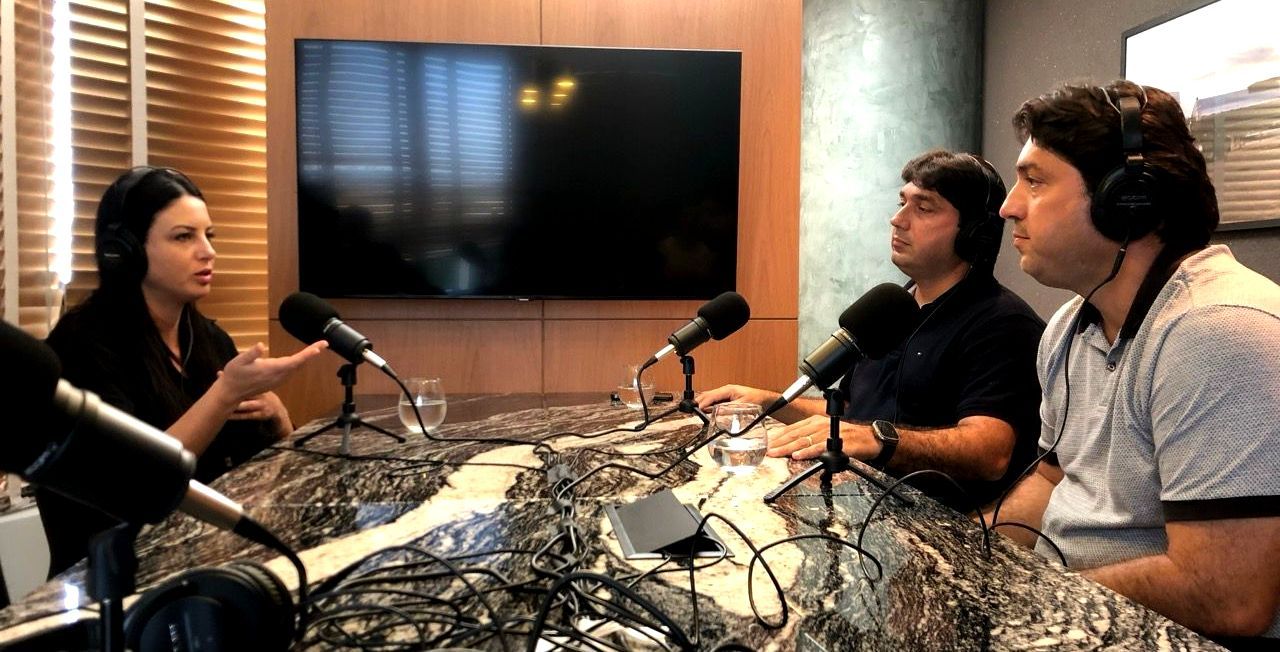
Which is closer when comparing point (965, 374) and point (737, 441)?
point (737, 441)

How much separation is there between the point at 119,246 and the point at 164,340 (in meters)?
0.26

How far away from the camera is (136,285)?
1903 millimetres

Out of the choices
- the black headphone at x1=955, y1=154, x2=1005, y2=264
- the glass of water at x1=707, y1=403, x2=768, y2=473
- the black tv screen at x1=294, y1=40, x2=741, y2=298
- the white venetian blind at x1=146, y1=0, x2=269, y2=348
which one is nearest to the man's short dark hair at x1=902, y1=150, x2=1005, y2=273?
the black headphone at x1=955, y1=154, x2=1005, y2=264

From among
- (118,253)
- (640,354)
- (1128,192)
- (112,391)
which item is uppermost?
(1128,192)

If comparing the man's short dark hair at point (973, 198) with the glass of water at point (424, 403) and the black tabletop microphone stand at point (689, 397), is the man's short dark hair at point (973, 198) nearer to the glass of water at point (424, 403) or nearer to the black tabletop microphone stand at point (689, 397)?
the black tabletop microphone stand at point (689, 397)

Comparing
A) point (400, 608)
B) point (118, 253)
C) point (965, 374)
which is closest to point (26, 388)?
point (400, 608)

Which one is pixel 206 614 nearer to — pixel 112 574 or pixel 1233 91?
pixel 112 574

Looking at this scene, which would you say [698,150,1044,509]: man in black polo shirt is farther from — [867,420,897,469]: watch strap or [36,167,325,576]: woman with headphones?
[36,167,325,576]: woman with headphones

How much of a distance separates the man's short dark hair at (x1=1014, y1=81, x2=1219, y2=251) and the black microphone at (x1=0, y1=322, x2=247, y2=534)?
1.33 metres

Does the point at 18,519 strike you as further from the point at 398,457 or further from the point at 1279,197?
the point at 1279,197

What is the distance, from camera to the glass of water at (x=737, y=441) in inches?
55.6

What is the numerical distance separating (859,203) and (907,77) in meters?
0.63

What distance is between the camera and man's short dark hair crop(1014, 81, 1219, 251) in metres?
1.26

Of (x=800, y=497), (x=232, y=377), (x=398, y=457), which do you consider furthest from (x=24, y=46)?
(x=800, y=497)
